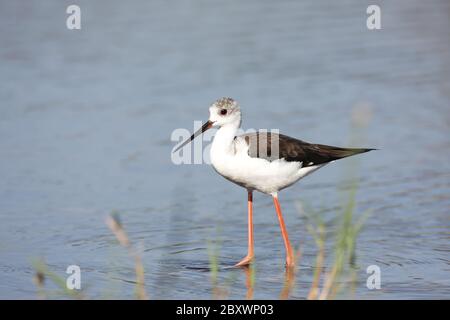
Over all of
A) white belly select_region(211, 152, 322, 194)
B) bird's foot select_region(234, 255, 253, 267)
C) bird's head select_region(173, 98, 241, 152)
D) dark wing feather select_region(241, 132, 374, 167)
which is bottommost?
bird's foot select_region(234, 255, 253, 267)

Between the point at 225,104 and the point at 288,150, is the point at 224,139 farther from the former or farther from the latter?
the point at 288,150

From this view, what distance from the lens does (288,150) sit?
803cm

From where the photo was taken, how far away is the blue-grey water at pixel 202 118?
7766 millimetres

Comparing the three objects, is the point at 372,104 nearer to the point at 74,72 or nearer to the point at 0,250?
the point at 74,72

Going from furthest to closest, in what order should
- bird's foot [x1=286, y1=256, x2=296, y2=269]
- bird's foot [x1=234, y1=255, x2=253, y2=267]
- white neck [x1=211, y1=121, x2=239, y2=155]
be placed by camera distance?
white neck [x1=211, y1=121, x2=239, y2=155] → bird's foot [x1=234, y1=255, x2=253, y2=267] → bird's foot [x1=286, y1=256, x2=296, y2=269]

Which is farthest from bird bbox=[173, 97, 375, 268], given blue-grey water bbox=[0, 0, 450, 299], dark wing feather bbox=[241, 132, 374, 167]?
blue-grey water bbox=[0, 0, 450, 299]

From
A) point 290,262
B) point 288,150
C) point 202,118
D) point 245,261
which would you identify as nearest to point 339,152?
point 288,150

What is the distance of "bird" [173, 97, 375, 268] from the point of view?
7.78 metres

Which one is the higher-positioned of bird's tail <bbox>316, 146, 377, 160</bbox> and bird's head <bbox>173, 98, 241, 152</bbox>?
bird's head <bbox>173, 98, 241, 152</bbox>

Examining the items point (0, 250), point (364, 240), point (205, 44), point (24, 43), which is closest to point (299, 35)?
point (205, 44)

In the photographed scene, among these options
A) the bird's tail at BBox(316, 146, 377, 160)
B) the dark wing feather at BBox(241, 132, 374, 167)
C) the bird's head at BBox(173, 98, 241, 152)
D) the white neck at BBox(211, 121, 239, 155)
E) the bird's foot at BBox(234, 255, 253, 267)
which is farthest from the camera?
the bird's tail at BBox(316, 146, 377, 160)

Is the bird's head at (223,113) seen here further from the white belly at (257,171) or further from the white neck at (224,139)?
the white belly at (257,171)

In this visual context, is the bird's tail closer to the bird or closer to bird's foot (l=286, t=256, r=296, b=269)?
the bird

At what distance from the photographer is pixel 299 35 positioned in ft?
47.1
